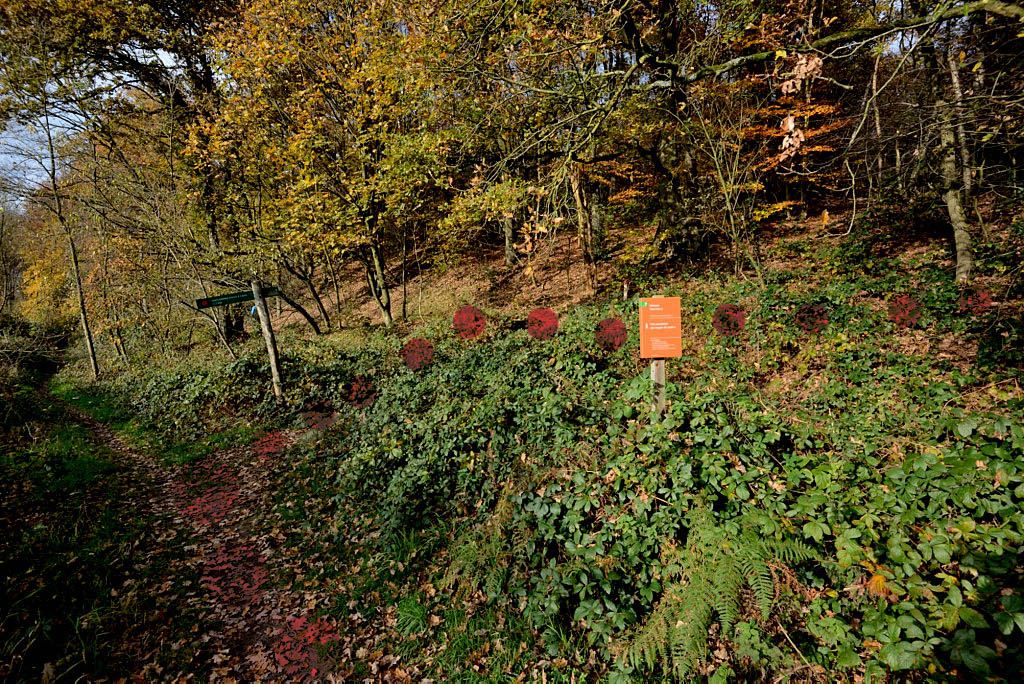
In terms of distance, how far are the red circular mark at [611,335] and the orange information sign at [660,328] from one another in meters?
4.23

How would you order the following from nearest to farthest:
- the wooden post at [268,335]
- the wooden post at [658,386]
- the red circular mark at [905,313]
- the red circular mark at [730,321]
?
the wooden post at [658,386] → the red circular mark at [905,313] → the red circular mark at [730,321] → the wooden post at [268,335]

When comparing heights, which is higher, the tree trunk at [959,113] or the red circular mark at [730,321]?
the tree trunk at [959,113]

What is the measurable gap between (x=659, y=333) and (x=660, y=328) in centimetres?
5

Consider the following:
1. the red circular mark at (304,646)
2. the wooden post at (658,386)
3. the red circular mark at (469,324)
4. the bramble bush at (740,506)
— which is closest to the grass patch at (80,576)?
the red circular mark at (304,646)

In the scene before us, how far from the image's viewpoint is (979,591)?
2.40 m

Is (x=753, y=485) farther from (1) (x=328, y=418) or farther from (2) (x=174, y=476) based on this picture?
(2) (x=174, y=476)

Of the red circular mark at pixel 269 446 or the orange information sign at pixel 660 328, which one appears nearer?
the orange information sign at pixel 660 328

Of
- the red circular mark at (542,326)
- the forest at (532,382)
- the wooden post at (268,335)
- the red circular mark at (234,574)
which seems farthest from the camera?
the wooden post at (268,335)

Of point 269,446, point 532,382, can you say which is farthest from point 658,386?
point 269,446

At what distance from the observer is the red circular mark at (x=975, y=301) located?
261 inches

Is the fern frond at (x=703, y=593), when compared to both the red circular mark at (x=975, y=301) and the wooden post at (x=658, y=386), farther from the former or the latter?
the red circular mark at (x=975, y=301)

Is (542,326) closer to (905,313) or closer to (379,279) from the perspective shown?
(905,313)

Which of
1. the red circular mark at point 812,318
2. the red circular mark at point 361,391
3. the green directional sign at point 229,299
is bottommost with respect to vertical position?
the red circular mark at point 361,391

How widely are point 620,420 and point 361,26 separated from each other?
506 inches
